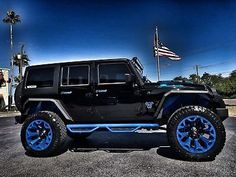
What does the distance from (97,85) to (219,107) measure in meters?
2.34

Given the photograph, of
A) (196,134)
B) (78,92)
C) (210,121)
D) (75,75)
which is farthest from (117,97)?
(210,121)

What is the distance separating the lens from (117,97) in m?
4.43

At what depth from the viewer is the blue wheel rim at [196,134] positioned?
3803 mm

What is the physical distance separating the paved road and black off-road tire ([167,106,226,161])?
0.39ft

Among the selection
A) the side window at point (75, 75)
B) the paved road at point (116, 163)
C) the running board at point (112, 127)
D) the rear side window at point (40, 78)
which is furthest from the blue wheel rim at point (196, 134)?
the rear side window at point (40, 78)

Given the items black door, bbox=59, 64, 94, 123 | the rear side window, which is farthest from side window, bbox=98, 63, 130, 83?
the rear side window

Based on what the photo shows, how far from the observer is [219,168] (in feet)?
10.7

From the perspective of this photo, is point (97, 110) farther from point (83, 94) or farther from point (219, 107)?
point (219, 107)

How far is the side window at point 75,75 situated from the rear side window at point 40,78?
0.29 meters

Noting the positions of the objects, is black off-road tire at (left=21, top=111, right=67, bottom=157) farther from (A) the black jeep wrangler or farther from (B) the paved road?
(B) the paved road

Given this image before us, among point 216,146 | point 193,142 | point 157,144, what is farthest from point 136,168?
point 157,144

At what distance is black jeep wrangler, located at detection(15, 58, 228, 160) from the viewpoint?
3.93 metres

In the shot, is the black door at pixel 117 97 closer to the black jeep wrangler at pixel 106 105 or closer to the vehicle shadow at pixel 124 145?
the black jeep wrangler at pixel 106 105

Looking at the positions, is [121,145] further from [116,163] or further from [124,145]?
[116,163]
